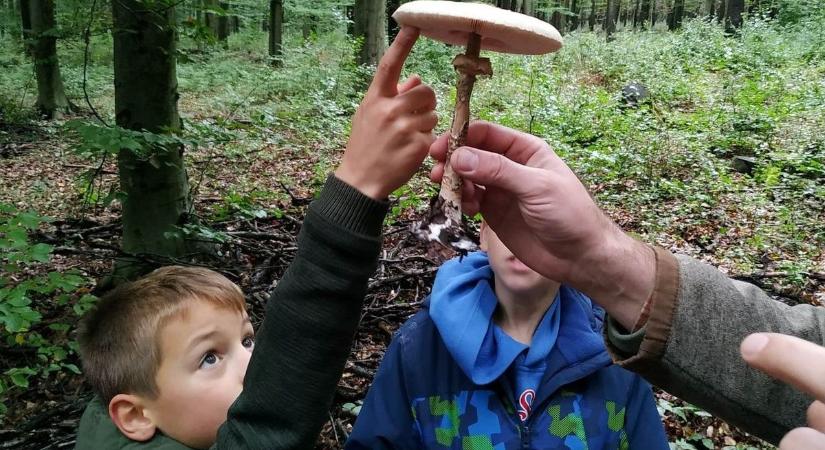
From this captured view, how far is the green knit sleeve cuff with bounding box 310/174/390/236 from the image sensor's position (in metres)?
1.36

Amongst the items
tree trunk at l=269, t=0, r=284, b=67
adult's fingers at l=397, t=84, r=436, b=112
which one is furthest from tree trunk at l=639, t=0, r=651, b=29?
adult's fingers at l=397, t=84, r=436, b=112

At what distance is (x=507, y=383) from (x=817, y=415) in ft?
4.13

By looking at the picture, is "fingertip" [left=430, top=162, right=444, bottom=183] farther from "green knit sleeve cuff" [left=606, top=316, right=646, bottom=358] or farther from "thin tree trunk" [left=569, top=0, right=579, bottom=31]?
"thin tree trunk" [left=569, top=0, right=579, bottom=31]

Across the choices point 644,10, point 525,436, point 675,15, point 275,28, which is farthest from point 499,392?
point 644,10

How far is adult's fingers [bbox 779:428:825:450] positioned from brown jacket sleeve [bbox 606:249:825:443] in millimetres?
715

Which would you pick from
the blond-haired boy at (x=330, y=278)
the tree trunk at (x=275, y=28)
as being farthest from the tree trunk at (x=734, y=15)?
the blond-haired boy at (x=330, y=278)

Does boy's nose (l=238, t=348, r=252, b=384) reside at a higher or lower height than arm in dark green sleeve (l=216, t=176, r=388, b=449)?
lower

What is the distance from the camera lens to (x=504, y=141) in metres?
2.12

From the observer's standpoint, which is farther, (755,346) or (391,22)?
(391,22)

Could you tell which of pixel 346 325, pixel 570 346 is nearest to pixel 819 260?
pixel 570 346

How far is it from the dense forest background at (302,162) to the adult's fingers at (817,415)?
2.49 meters

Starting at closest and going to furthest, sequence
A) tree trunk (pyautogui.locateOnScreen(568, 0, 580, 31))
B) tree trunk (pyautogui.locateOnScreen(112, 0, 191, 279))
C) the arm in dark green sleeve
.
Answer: the arm in dark green sleeve, tree trunk (pyautogui.locateOnScreen(112, 0, 191, 279)), tree trunk (pyautogui.locateOnScreen(568, 0, 580, 31))

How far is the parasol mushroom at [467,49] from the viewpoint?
5.30 ft

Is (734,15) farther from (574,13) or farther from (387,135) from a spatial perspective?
(574,13)
